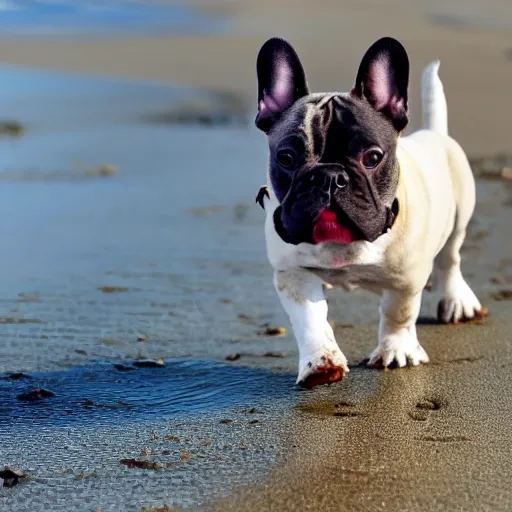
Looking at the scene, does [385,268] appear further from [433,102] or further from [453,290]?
[433,102]

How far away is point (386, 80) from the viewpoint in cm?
314

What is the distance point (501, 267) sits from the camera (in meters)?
5.11

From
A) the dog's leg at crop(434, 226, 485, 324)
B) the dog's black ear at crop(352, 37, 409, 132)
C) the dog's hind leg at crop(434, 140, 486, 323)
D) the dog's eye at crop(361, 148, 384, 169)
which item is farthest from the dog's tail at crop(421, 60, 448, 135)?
the dog's eye at crop(361, 148, 384, 169)

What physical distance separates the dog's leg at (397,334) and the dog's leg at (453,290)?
63 centimetres

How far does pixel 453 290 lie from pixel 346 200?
4.64 ft

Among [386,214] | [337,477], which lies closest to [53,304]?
[386,214]

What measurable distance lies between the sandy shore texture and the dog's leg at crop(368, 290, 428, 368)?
196 inches

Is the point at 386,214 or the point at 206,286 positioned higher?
the point at 386,214

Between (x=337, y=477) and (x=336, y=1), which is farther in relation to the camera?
(x=336, y=1)

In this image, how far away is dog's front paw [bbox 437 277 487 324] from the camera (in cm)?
420

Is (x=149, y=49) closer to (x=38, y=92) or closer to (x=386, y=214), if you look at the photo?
(x=38, y=92)

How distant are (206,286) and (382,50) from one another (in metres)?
1.85

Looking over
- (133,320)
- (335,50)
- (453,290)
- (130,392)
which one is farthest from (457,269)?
(335,50)

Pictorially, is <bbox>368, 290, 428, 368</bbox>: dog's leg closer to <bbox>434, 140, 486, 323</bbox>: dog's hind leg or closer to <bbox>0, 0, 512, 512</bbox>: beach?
<bbox>0, 0, 512, 512</bbox>: beach
